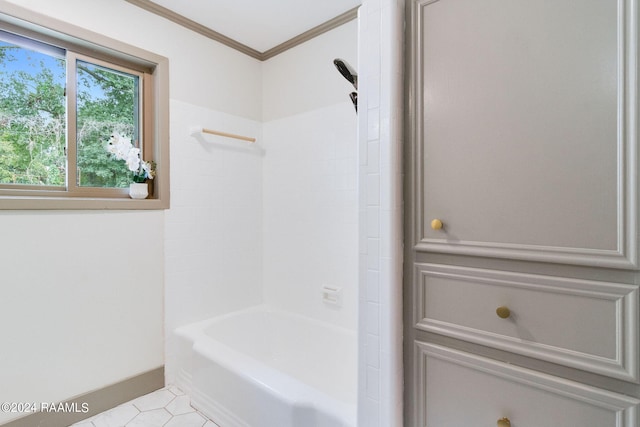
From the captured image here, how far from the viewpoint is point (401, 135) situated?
992mm

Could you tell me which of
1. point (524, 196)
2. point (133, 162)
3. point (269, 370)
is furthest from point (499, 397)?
point (133, 162)

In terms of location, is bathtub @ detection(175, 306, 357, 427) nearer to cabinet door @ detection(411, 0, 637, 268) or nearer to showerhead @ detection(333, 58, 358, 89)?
cabinet door @ detection(411, 0, 637, 268)

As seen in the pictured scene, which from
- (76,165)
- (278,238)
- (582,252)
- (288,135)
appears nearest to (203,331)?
(278,238)

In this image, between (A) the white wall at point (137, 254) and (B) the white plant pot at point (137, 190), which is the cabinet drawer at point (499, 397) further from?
(B) the white plant pot at point (137, 190)

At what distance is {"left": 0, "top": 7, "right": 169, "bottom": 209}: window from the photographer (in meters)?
1.61

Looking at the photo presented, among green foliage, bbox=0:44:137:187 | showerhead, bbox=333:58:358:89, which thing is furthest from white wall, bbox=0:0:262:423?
showerhead, bbox=333:58:358:89

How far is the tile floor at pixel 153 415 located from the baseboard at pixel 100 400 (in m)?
0.03

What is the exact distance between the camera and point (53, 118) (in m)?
1.74

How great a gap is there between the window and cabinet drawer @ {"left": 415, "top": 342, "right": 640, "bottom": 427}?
5.94 feet

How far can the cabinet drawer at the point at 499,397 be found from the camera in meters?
0.72

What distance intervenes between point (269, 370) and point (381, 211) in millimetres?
1022

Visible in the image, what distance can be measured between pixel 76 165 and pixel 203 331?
4.10 feet

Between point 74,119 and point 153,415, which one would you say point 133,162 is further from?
point 153,415

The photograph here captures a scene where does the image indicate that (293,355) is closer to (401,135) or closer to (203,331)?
(203,331)
